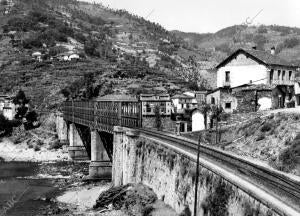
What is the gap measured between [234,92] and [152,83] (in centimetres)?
7526

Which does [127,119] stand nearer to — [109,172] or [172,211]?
[109,172]

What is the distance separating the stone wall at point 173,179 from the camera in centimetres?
1909

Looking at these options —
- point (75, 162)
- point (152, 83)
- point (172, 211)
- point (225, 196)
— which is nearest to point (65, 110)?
point (75, 162)

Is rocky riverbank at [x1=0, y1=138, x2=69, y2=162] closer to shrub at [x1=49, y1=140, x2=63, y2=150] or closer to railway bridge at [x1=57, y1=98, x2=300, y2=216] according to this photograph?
shrub at [x1=49, y1=140, x2=63, y2=150]

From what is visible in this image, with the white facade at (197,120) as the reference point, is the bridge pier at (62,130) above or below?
below

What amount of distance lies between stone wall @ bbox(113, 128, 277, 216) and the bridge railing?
3342mm

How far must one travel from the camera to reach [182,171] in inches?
1079

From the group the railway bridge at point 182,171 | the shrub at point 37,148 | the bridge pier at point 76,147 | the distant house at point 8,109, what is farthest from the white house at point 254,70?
the distant house at point 8,109

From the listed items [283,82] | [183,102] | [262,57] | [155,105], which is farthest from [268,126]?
[183,102]

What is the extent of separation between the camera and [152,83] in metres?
123

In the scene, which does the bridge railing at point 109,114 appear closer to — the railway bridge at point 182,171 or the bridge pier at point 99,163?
the railway bridge at point 182,171

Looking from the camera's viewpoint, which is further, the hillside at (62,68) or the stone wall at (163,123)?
the hillside at (62,68)

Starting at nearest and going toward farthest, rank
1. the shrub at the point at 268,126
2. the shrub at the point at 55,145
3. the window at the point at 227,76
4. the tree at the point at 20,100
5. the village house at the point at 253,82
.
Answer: the shrub at the point at 268,126, the village house at the point at 253,82, the window at the point at 227,76, the shrub at the point at 55,145, the tree at the point at 20,100

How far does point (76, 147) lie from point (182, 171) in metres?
56.3
